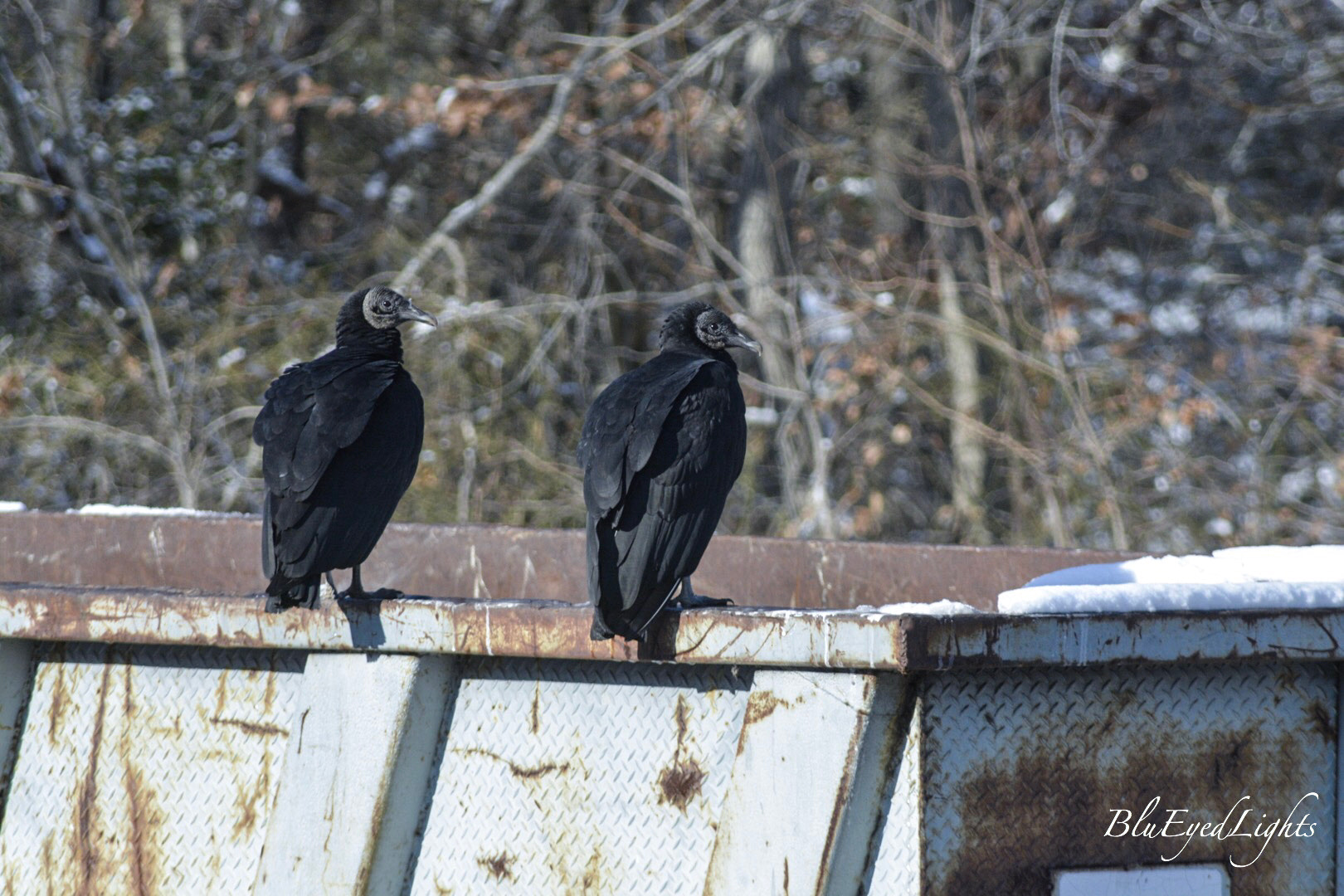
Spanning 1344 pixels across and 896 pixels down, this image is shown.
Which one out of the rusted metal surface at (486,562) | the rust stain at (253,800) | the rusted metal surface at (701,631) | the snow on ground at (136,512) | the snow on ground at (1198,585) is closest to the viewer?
the rusted metal surface at (701,631)

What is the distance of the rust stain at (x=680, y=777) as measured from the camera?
1.86 metres

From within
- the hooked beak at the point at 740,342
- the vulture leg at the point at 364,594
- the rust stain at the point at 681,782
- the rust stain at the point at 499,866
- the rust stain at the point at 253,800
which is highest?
the hooked beak at the point at 740,342

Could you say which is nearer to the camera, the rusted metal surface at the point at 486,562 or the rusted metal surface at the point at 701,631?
the rusted metal surface at the point at 701,631

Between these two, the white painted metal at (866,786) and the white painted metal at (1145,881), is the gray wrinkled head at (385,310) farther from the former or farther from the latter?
the white painted metal at (1145,881)

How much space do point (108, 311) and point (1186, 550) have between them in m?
5.61

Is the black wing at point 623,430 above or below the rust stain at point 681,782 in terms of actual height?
above

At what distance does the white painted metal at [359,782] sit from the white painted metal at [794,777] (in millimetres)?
473

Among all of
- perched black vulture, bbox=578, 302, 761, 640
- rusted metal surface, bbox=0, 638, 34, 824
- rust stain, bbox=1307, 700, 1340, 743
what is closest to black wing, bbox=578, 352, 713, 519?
perched black vulture, bbox=578, 302, 761, 640

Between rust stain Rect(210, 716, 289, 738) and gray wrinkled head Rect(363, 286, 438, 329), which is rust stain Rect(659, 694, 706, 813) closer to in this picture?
rust stain Rect(210, 716, 289, 738)

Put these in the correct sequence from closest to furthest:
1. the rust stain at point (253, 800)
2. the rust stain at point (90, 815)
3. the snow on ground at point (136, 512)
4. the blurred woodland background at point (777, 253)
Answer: the rust stain at point (253, 800)
the rust stain at point (90, 815)
the snow on ground at point (136, 512)
the blurred woodland background at point (777, 253)

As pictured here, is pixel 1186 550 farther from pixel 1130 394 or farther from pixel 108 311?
pixel 108 311

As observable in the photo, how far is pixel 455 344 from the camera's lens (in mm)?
6957

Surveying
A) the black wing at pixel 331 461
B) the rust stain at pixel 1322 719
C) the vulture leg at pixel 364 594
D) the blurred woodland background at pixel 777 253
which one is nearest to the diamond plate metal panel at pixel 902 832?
the rust stain at pixel 1322 719

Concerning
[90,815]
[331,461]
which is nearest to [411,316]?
[331,461]
